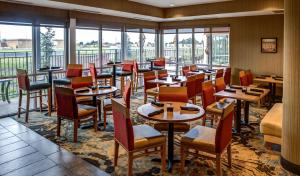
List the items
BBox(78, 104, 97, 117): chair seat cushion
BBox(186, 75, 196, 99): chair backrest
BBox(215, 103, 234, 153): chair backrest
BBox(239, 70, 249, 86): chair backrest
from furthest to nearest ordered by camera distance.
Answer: BBox(239, 70, 249, 86): chair backrest, BBox(186, 75, 196, 99): chair backrest, BBox(78, 104, 97, 117): chair seat cushion, BBox(215, 103, 234, 153): chair backrest

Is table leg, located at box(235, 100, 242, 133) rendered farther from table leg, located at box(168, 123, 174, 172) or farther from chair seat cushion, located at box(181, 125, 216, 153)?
table leg, located at box(168, 123, 174, 172)

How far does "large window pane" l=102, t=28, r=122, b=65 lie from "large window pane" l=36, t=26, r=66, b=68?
1588mm

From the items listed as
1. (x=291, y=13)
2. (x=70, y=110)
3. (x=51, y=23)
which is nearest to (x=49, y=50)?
(x=51, y=23)

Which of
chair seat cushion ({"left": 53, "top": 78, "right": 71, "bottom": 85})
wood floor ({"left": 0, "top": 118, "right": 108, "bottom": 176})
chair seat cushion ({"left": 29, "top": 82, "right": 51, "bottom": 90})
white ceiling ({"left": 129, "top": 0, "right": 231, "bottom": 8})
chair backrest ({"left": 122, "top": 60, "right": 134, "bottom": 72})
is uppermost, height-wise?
white ceiling ({"left": 129, "top": 0, "right": 231, "bottom": 8})

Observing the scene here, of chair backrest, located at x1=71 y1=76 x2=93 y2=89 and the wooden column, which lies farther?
chair backrest, located at x1=71 y1=76 x2=93 y2=89

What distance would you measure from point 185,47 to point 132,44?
218cm

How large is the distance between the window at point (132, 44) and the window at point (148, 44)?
10.7 inches

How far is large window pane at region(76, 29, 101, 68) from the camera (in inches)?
309

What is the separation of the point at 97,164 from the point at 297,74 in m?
2.91

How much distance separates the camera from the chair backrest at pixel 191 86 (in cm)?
618

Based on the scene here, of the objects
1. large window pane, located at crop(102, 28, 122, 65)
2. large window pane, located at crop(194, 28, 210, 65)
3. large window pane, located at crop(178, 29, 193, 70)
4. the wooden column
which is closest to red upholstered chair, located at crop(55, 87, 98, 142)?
the wooden column

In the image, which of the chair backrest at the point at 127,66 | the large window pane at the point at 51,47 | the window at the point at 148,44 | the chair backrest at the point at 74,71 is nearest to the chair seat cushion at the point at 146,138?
the chair backrest at the point at 74,71

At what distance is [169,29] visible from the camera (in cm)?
1052

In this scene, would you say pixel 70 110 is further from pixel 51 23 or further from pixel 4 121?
pixel 51 23
